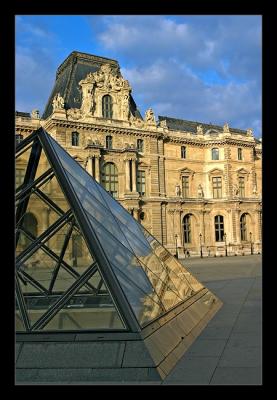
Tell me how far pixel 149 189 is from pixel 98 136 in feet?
26.4

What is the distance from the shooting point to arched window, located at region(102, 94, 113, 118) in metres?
46.8

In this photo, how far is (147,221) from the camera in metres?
46.7

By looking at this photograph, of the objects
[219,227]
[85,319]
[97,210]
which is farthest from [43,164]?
[219,227]

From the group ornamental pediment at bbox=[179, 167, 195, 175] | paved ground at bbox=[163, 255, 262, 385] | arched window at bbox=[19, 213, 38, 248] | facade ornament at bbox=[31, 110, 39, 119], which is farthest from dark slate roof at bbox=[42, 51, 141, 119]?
paved ground at bbox=[163, 255, 262, 385]

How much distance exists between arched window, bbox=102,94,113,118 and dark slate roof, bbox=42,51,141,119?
2.57m

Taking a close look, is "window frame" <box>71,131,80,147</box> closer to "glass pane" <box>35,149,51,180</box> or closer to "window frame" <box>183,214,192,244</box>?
"window frame" <box>183,214,192,244</box>

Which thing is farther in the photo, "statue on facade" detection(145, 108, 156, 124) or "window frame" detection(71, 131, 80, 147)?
"statue on facade" detection(145, 108, 156, 124)

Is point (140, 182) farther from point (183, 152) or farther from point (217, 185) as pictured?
point (217, 185)

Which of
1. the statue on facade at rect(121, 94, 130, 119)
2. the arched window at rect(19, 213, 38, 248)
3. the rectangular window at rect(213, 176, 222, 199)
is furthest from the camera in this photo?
the rectangular window at rect(213, 176, 222, 199)

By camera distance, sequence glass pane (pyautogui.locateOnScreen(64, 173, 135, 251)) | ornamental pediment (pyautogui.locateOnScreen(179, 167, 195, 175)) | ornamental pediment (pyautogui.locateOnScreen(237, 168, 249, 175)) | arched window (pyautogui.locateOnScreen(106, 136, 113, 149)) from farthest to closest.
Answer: ornamental pediment (pyautogui.locateOnScreen(237, 168, 249, 175)) < ornamental pediment (pyautogui.locateOnScreen(179, 167, 195, 175)) < arched window (pyautogui.locateOnScreen(106, 136, 113, 149)) < glass pane (pyautogui.locateOnScreen(64, 173, 135, 251))

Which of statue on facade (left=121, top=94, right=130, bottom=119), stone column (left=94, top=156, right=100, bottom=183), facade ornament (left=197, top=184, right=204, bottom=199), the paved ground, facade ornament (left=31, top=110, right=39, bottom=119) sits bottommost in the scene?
the paved ground

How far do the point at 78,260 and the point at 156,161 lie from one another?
41.0 metres

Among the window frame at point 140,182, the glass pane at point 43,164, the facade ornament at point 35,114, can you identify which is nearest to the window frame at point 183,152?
the window frame at point 140,182

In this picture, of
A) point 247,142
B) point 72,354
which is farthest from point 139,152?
point 72,354
